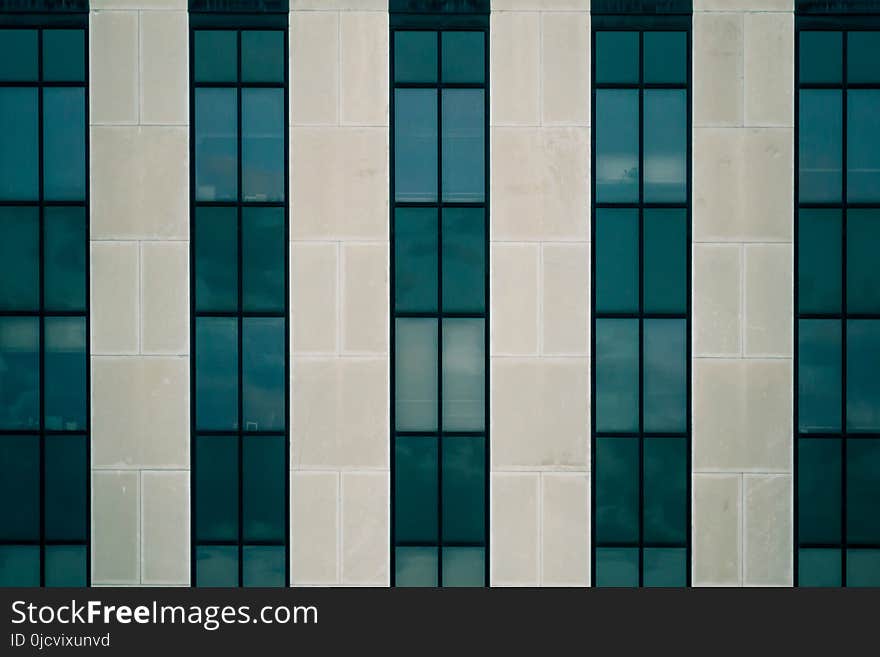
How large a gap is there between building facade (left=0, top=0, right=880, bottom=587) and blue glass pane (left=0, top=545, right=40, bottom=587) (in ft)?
0.20

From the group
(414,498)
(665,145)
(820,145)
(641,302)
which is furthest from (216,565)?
(820,145)

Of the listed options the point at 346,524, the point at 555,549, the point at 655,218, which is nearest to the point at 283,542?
the point at 346,524

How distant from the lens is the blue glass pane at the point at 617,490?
1292cm

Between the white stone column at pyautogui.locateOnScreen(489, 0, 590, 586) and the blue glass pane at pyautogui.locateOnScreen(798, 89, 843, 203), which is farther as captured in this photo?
the blue glass pane at pyautogui.locateOnScreen(798, 89, 843, 203)

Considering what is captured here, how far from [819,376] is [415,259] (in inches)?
260

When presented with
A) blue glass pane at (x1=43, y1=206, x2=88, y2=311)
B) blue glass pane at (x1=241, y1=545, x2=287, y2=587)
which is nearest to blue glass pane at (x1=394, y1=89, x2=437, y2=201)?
blue glass pane at (x1=43, y1=206, x2=88, y2=311)

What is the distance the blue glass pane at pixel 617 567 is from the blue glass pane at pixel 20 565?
8.83 meters

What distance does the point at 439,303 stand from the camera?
12953 millimetres

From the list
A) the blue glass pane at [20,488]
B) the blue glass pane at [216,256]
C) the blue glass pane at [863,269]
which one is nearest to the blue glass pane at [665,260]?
the blue glass pane at [863,269]

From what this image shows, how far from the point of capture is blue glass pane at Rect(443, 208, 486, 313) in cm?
1294

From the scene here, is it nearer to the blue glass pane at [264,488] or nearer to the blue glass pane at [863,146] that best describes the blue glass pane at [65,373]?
the blue glass pane at [264,488]

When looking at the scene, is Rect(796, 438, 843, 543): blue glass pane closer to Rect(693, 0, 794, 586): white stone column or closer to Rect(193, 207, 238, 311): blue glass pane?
Rect(693, 0, 794, 586): white stone column

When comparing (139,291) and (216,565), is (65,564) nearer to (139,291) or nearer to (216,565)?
(216,565)

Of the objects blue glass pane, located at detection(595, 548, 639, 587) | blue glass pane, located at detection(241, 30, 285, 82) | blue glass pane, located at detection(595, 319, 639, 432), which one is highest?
blue glass pane, located at detection(241, 30, 285, 82)
